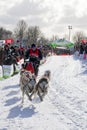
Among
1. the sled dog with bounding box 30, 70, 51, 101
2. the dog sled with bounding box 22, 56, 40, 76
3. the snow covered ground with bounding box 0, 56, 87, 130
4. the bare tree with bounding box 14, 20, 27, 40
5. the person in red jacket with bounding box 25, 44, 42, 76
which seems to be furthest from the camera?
the bare tree with bounding box 14, 20, 27, 40

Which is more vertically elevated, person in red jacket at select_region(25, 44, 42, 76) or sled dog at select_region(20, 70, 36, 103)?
person in red jacket at select_region(25, 44, 42, 76)

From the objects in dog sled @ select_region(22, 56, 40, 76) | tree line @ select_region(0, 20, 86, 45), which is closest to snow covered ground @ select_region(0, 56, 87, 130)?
dog sled @ select_region(22, 56, 40, 76)

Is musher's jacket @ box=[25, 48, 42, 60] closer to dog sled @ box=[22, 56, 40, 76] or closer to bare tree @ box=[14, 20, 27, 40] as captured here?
dog sled @ box=[22, 56, 40, 76]

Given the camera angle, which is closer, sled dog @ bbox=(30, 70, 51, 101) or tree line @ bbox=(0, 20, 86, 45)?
sled dog @ bbox=(30, 70, 51, 101)

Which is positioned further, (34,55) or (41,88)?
(34,55)

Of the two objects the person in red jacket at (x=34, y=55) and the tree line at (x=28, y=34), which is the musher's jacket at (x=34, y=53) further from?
the tree line at (x=28, y=34)

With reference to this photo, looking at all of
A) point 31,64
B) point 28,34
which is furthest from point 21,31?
point 31,64

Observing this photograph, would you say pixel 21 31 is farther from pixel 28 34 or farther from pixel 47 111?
pixel 47 111

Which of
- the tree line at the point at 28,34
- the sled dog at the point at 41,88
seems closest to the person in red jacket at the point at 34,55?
the sled dog at the point at 41,88

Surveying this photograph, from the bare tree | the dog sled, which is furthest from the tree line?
the dog sled

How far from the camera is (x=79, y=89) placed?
1320 centimetres

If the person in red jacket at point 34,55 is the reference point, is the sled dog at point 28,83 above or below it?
below

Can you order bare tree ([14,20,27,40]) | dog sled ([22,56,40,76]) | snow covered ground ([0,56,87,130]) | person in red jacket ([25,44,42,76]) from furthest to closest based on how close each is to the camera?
bare tree ([14,20,27,40]) → dog sled ([22,56,40,76]) → person in red jacket ([25,44,42,76]) → snow covered ground ([0,56,87,130])

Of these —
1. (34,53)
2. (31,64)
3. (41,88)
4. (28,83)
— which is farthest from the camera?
(31,64)
